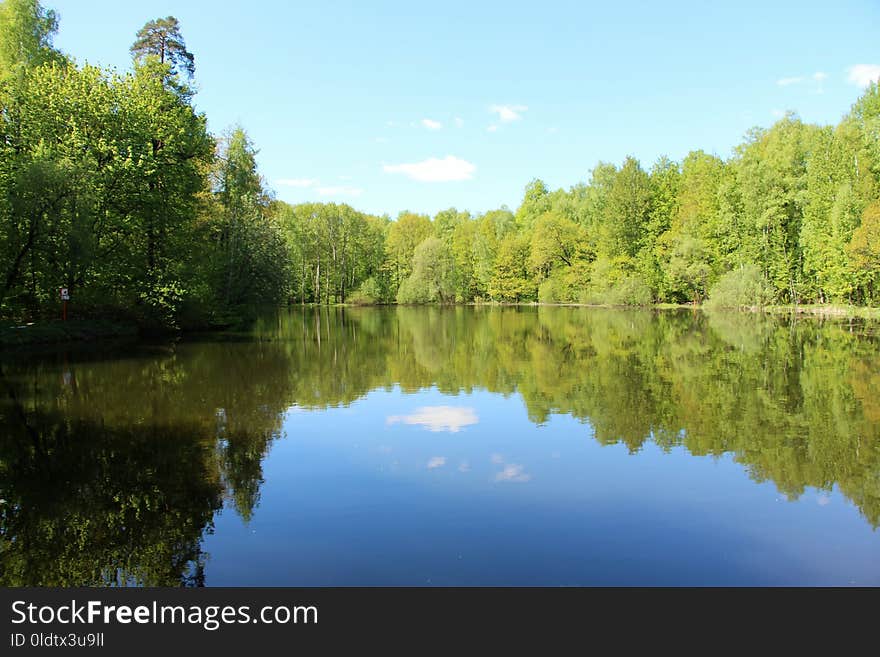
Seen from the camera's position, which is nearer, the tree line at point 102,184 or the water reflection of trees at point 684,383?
the water reflection of trees at point 684,383

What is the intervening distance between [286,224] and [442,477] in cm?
7734

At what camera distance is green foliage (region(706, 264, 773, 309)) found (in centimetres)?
5091

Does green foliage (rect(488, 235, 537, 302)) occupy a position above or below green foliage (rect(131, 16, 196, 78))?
below

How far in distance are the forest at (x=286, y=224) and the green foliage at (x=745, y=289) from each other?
171mm

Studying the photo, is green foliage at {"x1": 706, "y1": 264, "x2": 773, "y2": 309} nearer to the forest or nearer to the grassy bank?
the forest

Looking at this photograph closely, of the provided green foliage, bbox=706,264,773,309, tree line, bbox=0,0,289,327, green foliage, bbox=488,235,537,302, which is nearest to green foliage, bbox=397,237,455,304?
green foliage, bbox=488,235,537,302

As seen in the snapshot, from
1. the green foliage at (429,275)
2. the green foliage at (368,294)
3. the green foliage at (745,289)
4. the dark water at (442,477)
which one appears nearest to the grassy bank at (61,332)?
the dark water at (442,477)

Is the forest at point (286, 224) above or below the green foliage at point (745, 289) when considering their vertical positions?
above

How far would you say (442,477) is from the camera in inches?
345

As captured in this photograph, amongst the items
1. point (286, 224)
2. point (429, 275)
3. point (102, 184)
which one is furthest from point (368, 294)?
point (102, 184)

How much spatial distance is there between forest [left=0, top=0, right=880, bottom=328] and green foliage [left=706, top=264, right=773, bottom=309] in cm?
17

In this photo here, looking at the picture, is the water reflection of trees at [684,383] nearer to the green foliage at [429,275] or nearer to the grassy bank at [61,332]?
the grassy bank at [61,332]

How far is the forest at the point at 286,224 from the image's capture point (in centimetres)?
2777
